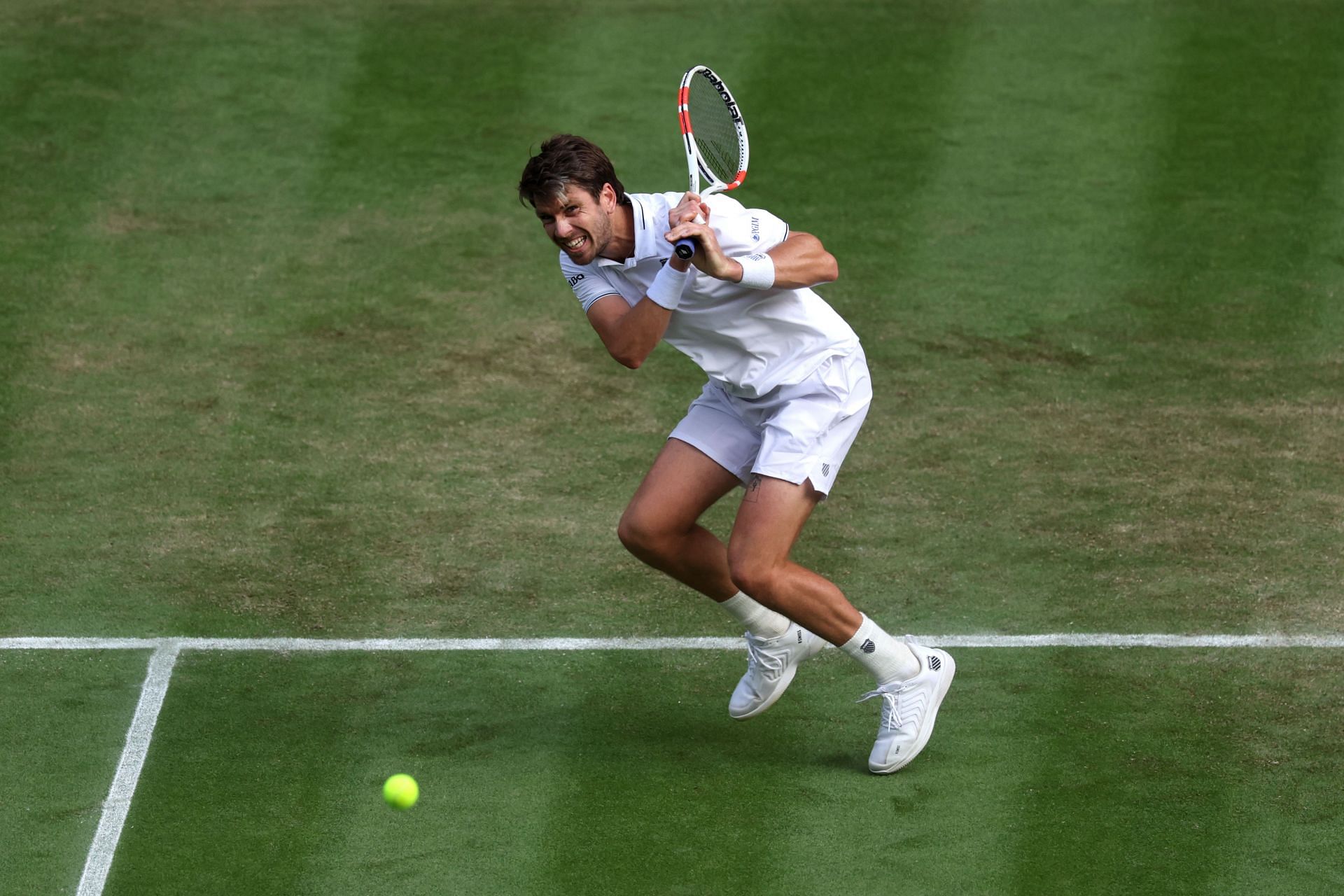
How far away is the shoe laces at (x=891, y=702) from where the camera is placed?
21.1 ft

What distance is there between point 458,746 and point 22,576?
2.44 m

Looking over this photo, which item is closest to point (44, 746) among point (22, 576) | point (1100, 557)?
point (22, 576)

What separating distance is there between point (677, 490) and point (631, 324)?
0.70m

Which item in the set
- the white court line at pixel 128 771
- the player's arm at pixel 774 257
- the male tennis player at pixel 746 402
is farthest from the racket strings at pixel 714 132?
the white court line at pixel 128 771

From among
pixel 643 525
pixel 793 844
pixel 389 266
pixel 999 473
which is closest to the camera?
pixel 793 844

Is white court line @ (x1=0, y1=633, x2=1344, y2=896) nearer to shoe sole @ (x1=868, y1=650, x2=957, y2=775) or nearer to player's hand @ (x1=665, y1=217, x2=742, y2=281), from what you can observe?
shoe sole @ (x1=868, y1=650, x2=957, y2=775)

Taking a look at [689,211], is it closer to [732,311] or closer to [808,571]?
[732,311]

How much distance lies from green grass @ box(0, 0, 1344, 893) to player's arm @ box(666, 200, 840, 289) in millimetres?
1739

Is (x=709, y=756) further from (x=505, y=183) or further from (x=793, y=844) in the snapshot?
(x=505, y=183)

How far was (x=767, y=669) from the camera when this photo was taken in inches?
263

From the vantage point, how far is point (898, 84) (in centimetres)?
1260

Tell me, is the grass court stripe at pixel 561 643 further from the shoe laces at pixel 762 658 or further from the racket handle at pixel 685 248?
the racket handle at pixel 685 248

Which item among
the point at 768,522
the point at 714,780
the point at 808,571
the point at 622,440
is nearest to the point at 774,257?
the point at 768,522

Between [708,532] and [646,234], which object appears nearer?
[646,234]
